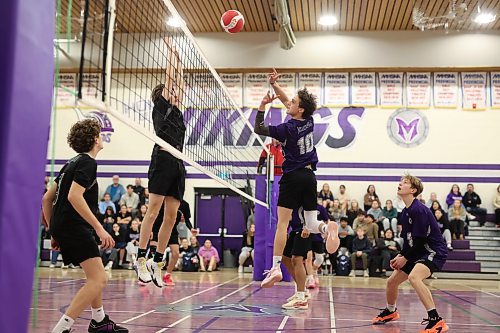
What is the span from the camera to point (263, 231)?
10.5 meters

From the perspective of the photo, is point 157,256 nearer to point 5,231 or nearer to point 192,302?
point 192,302

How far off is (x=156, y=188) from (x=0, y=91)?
A: 410 cm

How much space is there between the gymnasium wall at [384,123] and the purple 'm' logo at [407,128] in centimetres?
37

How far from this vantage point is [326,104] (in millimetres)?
17562

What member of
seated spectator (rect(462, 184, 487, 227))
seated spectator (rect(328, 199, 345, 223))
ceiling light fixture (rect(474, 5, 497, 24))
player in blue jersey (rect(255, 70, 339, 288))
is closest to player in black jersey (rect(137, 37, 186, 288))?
player in blue jersey (rect(255, 70, 339, 288))

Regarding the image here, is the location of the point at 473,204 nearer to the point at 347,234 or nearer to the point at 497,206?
the point at 497,206

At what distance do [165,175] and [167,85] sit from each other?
98 cm

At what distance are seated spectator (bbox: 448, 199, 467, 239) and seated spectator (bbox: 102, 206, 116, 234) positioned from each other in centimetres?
963

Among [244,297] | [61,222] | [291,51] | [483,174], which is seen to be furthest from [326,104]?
[61,222]

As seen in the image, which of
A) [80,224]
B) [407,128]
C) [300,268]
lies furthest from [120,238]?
[80,224]

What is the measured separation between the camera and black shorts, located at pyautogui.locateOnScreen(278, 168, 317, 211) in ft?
18.1

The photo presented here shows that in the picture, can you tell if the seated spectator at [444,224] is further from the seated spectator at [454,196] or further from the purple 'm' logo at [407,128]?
the purple 'm' logo at [407,128]

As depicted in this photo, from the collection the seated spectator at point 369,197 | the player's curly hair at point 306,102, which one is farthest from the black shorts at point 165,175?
the seated spectator at point 369,197

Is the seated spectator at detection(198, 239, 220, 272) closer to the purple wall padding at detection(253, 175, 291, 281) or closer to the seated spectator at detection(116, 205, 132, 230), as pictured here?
the seated spectator at detection(116, 205, 132, 230)
